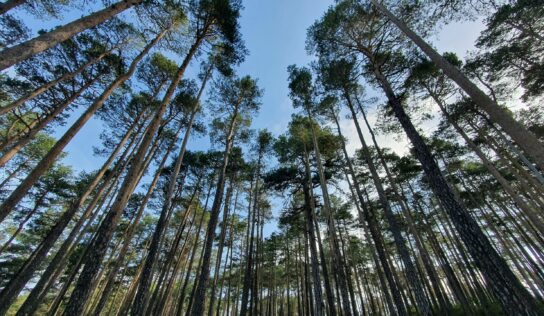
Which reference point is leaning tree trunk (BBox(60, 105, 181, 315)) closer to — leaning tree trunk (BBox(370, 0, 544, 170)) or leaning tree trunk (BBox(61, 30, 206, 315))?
leaning tree trunk (BBox(61, 30, 206, 315))

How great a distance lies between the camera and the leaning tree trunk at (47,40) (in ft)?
11.9

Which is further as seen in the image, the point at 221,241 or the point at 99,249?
the point at 221,241

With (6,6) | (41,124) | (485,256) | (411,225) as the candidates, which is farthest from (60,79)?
(411,225)

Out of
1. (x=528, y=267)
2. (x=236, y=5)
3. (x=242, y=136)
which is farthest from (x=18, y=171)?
(x=528, y=267)

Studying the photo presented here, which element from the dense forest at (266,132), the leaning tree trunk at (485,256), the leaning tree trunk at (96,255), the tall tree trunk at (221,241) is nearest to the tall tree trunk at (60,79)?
the dense forest at (266,132)

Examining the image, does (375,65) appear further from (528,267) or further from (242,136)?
(528,267)

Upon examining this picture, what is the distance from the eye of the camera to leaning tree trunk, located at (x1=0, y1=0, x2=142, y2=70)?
11.9 ft

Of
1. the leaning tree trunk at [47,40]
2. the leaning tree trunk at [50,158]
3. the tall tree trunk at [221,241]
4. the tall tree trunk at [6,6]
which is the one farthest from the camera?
the tall tree trunk at [221,241]

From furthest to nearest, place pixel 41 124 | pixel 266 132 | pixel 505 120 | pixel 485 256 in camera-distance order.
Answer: pixel 266 132 < pixel 41 124 < pixel 485 256 < pixel 505 120

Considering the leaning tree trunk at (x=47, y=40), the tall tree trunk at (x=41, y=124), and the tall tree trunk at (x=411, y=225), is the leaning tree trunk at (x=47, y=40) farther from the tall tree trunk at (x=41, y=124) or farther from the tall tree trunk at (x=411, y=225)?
the tall tree trunk at (x=411, y=225)

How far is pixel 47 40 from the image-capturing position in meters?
4.24

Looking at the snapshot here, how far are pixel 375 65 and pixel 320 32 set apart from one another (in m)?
3.01

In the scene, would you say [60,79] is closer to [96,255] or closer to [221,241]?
[96,255]

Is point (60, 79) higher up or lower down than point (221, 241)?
higher up
